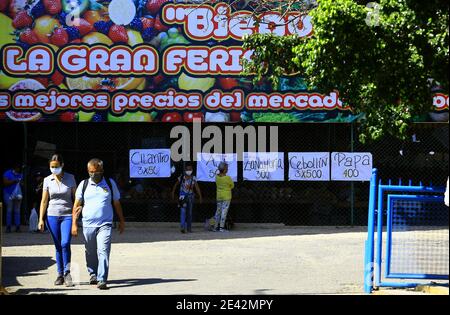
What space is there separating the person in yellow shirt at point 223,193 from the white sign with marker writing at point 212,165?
716mm

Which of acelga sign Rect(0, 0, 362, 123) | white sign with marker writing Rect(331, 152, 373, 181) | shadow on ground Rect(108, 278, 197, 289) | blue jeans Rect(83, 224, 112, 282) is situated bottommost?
shadow on ground Rect(108, 278, 197, 289)

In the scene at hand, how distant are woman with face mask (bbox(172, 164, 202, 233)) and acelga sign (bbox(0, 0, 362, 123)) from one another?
1407mm

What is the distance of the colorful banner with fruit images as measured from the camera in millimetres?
18312

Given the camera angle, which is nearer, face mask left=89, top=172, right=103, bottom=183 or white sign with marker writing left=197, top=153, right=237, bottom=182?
face mask left=89, top=172, right=103, bottom=183

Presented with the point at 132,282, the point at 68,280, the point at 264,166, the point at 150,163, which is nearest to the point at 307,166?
the point at 264,166

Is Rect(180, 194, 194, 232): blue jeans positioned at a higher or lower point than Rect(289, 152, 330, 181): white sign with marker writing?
lower

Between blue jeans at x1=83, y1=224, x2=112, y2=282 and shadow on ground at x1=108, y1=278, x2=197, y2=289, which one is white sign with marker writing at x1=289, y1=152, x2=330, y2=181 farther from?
blue jeans at x1=83, y1=224, x2=112, y2=282

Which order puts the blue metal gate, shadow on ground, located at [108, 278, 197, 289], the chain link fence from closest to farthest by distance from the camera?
the blue metal gate < shadow on ground, located at [108, 278, 197, 289] < the chain link fence

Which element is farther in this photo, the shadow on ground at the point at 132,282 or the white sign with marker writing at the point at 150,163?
the white sign with marker writing at the point at 150,163

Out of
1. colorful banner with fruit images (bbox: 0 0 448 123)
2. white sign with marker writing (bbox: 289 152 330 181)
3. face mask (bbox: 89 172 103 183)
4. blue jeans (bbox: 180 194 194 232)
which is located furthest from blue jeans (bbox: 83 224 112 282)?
white sign with marker writing (bbox: 289 152 330 181)

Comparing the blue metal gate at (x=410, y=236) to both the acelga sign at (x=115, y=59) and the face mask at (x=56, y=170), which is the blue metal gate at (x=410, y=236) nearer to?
the face mask at (x=56, y=170)

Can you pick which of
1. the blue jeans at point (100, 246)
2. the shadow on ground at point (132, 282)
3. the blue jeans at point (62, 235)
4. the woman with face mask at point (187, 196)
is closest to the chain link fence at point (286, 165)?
the woman with face mask at point (187, 196)

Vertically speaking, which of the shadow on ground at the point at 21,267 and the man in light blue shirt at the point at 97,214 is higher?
the man in light blue shirt at the point at 97,214

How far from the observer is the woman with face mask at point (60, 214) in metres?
10.5
